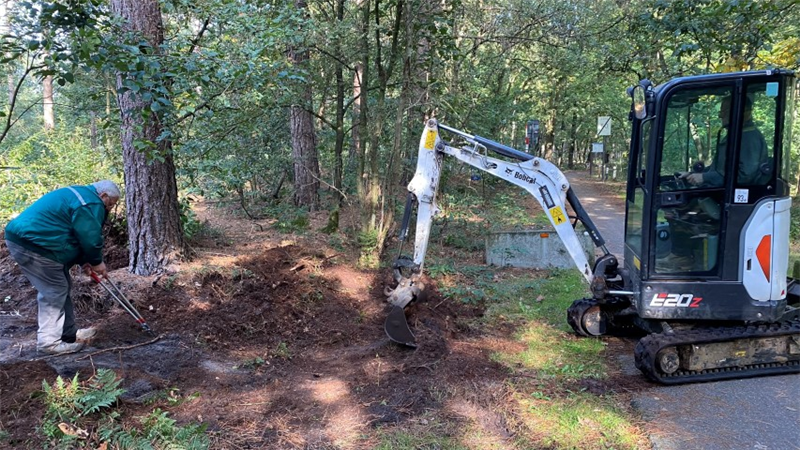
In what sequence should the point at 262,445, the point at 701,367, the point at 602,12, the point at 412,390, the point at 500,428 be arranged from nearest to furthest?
the point at 262,445, the point at 500,428, the point at 412,390, the point at 701,367, the point at 602,12

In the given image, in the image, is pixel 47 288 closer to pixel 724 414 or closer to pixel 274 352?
pixel 274 352

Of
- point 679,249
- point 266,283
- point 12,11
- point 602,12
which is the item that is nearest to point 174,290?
point 266,283

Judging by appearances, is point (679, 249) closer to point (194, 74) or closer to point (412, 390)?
point (412, 390)

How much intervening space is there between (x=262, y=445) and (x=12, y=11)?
177 inches

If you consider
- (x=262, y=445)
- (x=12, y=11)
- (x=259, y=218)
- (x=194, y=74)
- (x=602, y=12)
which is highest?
(x=602, y=12)

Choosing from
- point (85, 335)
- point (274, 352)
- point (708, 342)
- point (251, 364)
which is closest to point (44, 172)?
point (85, 335)

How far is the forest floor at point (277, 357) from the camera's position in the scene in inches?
157

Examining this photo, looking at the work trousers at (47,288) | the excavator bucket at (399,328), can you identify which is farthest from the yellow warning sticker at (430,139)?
the work trousers at (47,288)

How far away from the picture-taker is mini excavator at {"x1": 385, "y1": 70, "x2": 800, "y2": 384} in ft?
15.4

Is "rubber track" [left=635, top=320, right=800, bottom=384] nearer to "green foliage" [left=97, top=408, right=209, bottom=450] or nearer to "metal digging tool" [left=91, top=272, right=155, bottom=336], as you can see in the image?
"green foliage" [left=97, top=408, right=209, bottom=450]

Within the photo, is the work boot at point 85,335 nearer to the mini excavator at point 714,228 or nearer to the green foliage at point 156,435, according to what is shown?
the green foliage at point 156,435

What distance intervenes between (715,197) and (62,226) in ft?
20.1

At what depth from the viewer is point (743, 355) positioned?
4.98 meters

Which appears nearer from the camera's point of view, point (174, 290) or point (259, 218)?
point (174, 290)
